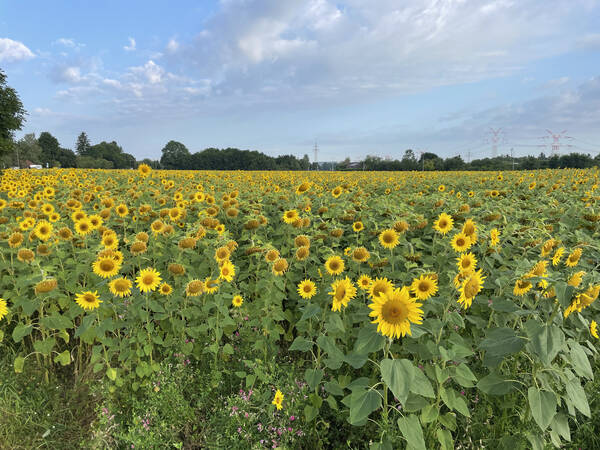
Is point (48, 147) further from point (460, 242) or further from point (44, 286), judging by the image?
point (460, 242)

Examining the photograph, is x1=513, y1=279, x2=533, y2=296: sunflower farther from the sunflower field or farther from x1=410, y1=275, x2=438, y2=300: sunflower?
x1=410, y1=275, x2=438, y2=300: sunflower

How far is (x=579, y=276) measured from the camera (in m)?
2.01

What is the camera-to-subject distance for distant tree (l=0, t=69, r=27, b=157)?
1220 inches

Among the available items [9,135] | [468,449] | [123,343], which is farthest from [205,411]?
[9,135]

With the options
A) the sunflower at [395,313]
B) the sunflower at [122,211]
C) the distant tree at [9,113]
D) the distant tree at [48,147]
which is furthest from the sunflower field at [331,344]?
the distant tree at [48,147]

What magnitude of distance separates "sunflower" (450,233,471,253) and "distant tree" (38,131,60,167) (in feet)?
391

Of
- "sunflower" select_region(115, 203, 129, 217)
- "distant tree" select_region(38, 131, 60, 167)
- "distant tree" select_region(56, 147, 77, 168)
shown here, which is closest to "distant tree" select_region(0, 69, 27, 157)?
"sunflower" select_region(115, 203, 129, 217)

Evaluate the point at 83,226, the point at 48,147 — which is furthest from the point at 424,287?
the point at 48,147

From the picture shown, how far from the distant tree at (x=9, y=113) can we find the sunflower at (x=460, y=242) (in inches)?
1532

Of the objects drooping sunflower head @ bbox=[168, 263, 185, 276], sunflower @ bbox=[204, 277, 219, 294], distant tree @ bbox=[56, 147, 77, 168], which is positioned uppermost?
distant tree @ bbox=[56, 147, 77, 168]

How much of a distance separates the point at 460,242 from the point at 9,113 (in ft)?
139

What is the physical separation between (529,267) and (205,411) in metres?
2.72

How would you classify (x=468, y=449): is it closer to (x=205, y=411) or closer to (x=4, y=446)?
(x=205, y=411)

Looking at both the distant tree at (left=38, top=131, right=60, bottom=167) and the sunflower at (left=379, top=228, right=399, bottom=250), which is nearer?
the sunflower at (left=379, top=228, right=399, bottom=250)
